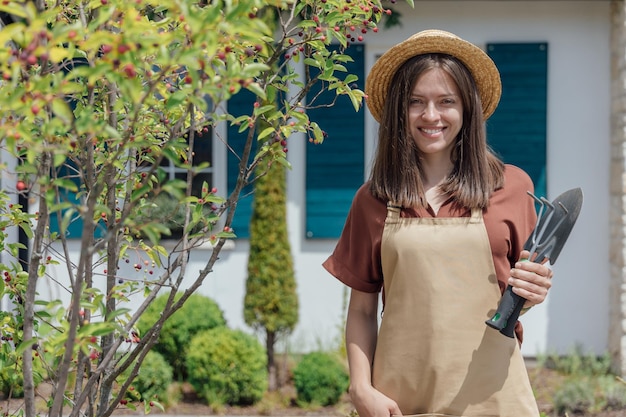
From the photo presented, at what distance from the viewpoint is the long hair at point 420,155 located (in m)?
2.12

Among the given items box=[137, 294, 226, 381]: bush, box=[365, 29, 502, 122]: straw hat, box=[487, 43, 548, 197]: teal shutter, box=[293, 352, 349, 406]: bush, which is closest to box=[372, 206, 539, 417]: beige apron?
box=[365, 29, 502, 122]: straw hat

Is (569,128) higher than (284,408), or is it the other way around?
(569,128)

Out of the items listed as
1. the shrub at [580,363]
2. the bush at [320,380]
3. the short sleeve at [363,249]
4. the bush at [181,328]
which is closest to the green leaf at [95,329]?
the short sleeve at [363,249]

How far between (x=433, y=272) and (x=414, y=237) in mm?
99

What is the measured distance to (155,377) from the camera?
212 inches

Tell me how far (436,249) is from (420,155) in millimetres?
279

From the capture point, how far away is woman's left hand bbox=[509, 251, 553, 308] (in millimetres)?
1935

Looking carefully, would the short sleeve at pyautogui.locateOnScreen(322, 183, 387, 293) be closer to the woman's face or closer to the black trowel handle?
the woman's face

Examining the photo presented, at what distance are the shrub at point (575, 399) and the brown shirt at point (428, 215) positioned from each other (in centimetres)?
354

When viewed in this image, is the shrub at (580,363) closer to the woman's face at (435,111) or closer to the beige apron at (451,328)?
the beige apron at (451,328)

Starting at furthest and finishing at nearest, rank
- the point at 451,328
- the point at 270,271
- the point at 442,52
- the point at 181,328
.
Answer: the point at 270,271 → the point at 181,328 → the point at 442,52 → the point at 451,328

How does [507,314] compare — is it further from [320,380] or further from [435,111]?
[320,380]

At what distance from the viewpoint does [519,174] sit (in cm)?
220

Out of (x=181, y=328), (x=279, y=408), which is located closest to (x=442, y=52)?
(x=279, y=408)
